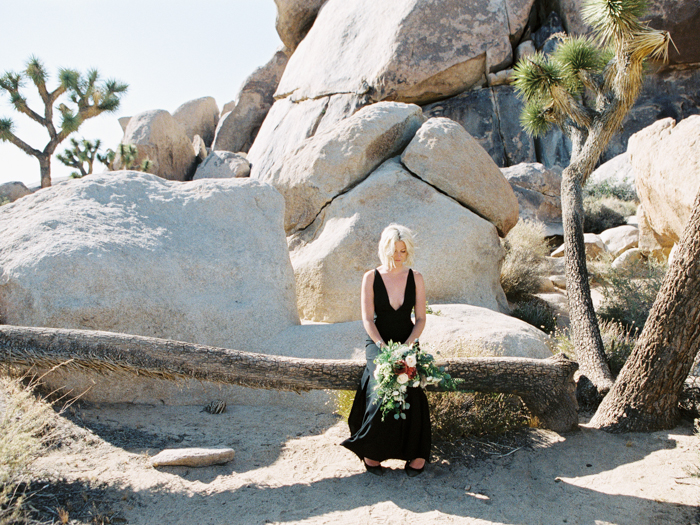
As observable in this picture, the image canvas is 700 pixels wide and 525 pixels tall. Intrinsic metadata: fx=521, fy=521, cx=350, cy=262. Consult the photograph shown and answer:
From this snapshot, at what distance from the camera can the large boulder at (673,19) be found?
16250 mm

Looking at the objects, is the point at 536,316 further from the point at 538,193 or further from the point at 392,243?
the point at 538,193

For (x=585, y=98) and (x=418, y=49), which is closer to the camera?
(x=585, y=98)

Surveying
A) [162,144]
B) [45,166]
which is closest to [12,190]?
[45,166]

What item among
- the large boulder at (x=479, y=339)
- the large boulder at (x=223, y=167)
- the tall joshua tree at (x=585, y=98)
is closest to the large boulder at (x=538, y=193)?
the tall joshua tree at (x=585, y=98)

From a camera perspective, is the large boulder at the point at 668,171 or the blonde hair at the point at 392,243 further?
the large boulder at the point at 668,171

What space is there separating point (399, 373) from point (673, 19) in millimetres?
18040

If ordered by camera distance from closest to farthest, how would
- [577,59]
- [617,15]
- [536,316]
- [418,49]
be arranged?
1. [617,15]
2. [577,59]
3. [536,316]
4. [418,49]

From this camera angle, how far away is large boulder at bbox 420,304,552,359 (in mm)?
5445

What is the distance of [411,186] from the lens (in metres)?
8.42

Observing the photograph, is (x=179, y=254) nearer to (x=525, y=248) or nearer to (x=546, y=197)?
(x=525, y=248)

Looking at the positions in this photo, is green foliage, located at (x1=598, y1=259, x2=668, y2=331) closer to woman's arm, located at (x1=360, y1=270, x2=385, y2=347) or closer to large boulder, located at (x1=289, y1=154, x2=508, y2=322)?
large boulder, located at (x1=289, y1=154, x2=508, y2=322)

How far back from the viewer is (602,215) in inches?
599

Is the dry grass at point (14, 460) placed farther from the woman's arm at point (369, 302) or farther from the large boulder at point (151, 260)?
the woman's arm at point (369, 302)

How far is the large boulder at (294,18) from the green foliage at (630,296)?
15239 mm
